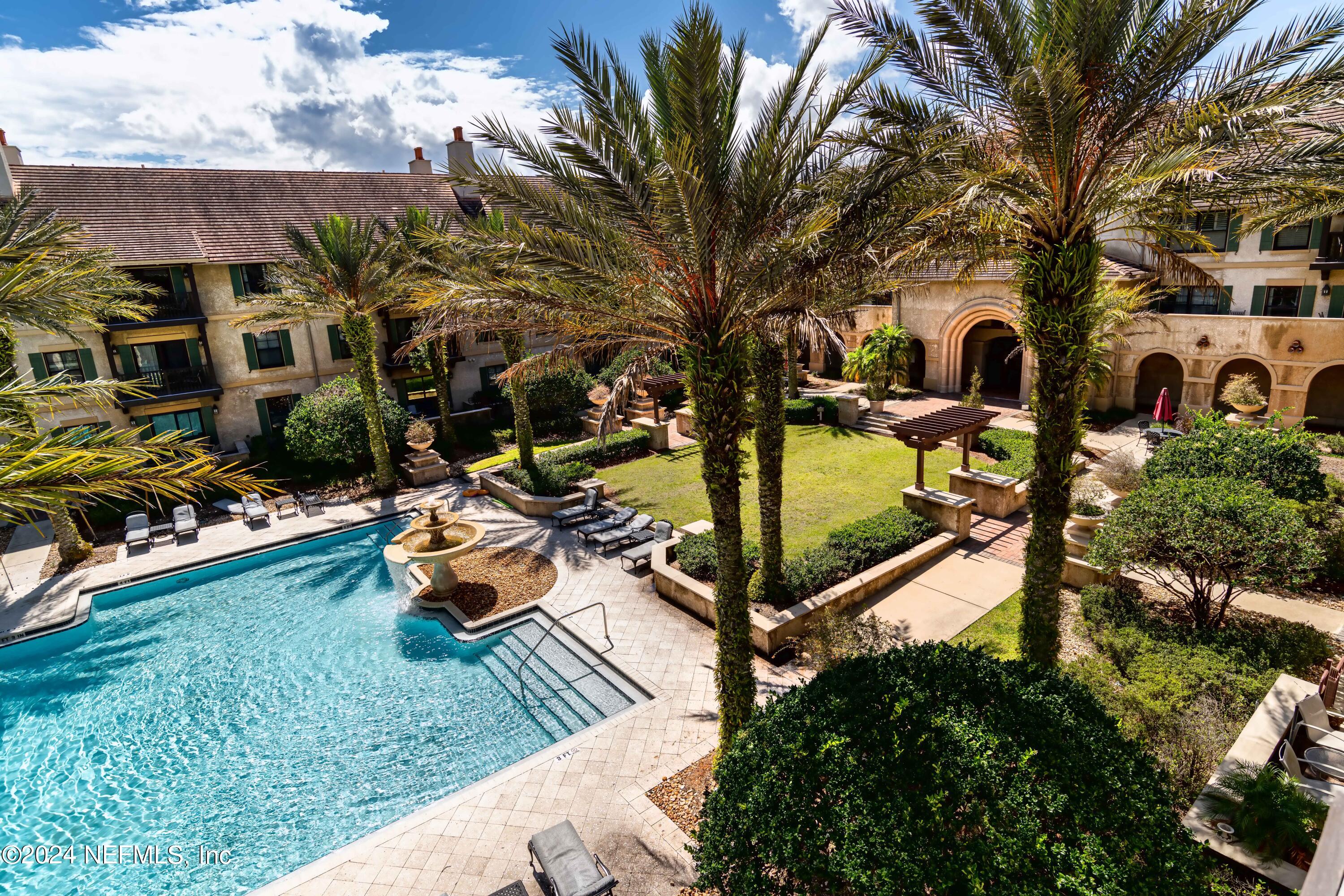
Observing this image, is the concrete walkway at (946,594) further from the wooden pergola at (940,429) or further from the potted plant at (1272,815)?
the potted plant at (1272,815)

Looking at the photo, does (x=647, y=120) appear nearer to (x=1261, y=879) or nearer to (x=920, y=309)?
(x=1261, y=879)

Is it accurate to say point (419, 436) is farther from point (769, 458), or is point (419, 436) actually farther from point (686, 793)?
point (686, 793)

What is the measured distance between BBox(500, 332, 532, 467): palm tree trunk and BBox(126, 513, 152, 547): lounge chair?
9989 mm

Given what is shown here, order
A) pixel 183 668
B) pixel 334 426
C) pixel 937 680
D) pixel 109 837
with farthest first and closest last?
1. pixel 334 426
2. pixel 183 668
3. pixel 109 837
4. pixel 937 680

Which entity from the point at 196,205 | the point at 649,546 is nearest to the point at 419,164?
the point at 196,205

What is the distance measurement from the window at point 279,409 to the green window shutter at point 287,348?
4.31 feet

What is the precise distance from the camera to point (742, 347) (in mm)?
8203

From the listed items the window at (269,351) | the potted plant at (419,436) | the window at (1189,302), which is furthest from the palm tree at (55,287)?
the window at (1189,302)

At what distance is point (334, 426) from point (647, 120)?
18.0 metres

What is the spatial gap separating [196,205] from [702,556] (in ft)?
85.5

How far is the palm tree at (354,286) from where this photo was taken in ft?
65.6

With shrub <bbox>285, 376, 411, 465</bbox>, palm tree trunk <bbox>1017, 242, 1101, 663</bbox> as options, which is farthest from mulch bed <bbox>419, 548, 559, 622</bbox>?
palm tree trunk <bbox>1017, 242, 1101, 663</bbox>

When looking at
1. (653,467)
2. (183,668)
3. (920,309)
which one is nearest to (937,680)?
(183,668)

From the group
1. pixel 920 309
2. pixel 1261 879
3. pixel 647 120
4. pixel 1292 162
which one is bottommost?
pixel 1261 879
